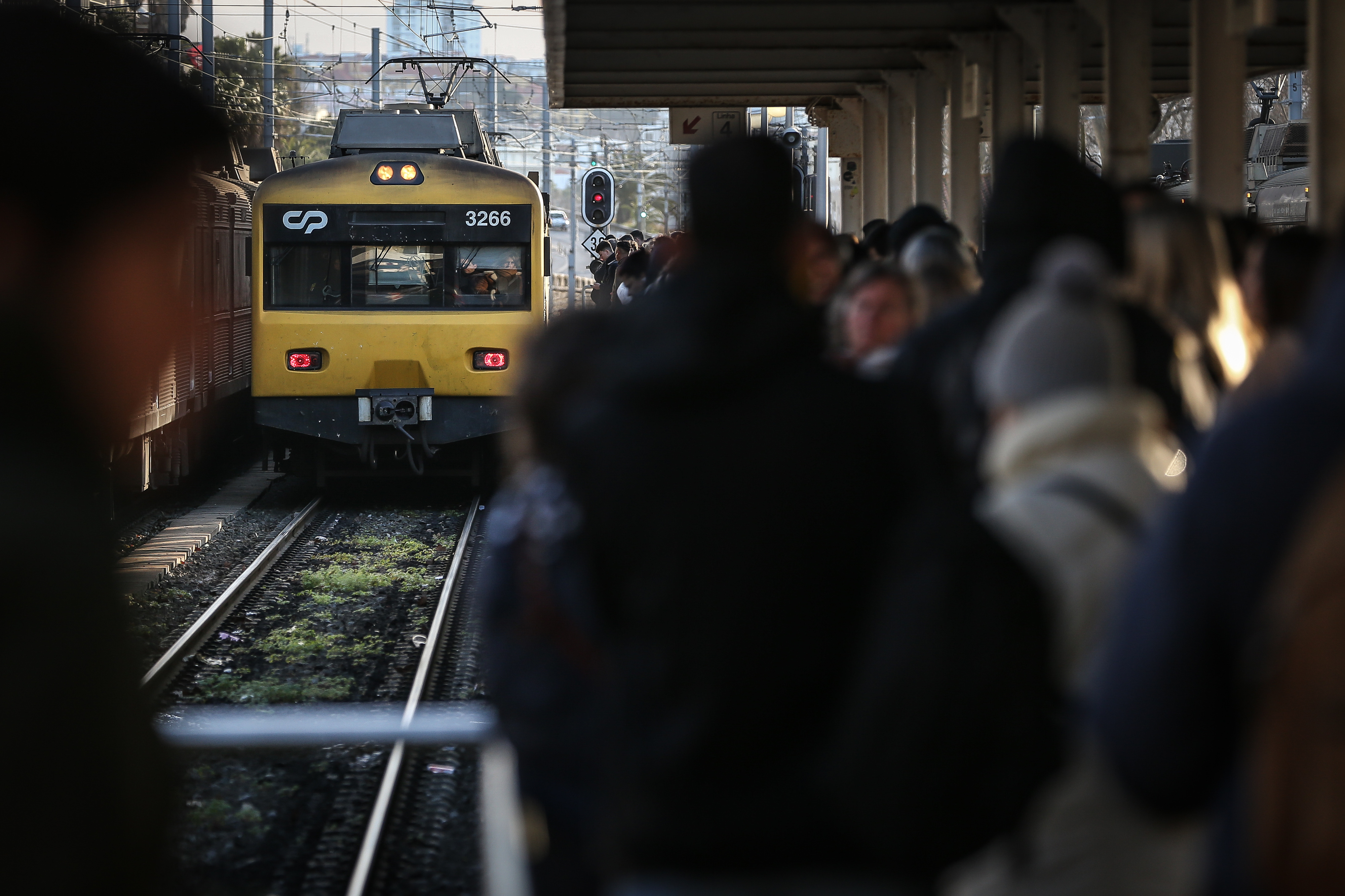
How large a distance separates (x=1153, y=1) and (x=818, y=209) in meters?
13.4

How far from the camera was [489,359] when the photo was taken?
42.9 feet

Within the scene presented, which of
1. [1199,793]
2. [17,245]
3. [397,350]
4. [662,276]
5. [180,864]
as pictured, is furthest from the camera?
[397,350]

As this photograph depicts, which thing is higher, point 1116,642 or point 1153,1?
point 1153,1

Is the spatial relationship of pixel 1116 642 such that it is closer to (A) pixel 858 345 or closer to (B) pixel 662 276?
(A) pixel 858 345

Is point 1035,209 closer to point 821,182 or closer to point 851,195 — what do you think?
point 851,195

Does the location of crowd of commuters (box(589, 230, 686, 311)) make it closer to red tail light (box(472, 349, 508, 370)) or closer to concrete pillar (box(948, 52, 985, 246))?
red tail light (box(472, 349, 508, 370))

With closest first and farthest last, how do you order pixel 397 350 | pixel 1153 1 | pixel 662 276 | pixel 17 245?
pixel 17 245
pixel 662 276
pixel 1153 1
pixel 397 350

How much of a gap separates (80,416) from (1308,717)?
1046mm

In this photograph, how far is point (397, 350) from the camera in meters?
12.9

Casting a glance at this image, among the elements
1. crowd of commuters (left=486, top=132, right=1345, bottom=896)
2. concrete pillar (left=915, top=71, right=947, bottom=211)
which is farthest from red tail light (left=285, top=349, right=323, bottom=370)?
crowd of commuters (left=486, top=132, right=1345, bottom=896)

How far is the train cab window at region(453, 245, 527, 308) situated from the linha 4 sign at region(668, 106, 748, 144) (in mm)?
4683

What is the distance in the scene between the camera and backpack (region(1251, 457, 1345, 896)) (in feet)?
4.37

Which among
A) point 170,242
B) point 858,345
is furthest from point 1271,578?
point 858,345

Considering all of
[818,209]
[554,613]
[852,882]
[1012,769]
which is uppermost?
[818,209]
